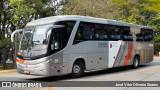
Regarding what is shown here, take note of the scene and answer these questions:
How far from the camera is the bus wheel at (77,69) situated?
16578mm

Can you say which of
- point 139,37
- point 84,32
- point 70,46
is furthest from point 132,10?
point 70,46

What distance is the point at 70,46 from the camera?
16156mm

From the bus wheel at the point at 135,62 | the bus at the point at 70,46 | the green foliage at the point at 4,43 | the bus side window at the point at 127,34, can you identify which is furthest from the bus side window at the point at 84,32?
the green foliage at the point at 4,43

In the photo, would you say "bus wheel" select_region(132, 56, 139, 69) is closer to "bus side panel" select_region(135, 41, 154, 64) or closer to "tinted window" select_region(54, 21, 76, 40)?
"bus side panel" select_region(135, 41, 154, 64)

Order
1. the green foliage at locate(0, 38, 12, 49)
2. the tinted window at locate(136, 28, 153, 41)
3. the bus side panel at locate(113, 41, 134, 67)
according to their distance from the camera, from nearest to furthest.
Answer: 1. the bus side panel at locate(113, 41, 134, 67)
2. the tinted window at locate(136, 28, 153, 41)
3. the green foliage at locate(0, 38, 12, 49)

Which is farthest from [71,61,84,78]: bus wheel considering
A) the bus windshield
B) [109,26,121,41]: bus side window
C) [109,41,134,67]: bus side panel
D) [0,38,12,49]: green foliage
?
[0,38,12,49]: green foliage

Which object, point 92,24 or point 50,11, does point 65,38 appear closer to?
point 92,24

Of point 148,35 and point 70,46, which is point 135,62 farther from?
point 70,46

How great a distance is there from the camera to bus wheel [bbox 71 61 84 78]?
16578 mm

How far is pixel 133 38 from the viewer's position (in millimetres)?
22203

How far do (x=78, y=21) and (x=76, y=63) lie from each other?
85.6 inches

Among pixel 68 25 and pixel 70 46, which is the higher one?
pixel 68 25

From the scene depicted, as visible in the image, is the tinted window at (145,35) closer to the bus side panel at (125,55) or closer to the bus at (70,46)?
the bus side panel at (125,55)

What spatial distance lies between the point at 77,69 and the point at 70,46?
4.52 ft
